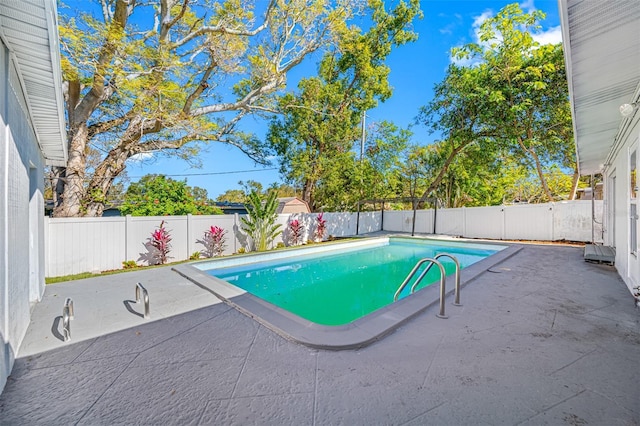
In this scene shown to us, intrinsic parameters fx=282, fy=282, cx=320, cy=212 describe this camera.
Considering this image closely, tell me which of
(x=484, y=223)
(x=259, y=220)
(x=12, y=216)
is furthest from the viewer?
(x=484, y=223)

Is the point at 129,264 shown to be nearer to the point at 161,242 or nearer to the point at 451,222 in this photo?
the point at 161,242

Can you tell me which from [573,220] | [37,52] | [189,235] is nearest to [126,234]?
[189,235]

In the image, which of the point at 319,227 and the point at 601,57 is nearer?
the point at 601,57

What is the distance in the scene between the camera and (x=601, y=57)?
331cm

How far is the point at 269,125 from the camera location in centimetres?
1711

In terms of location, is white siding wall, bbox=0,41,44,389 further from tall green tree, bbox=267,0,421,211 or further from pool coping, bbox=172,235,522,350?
tall green tree, bbox=267,0,421,211

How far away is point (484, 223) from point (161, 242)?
14245 mm

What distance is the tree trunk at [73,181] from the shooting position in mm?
9258

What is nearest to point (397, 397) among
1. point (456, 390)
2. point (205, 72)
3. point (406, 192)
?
point (456, 390)

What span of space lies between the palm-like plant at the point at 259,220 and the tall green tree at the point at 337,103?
4.95 metres

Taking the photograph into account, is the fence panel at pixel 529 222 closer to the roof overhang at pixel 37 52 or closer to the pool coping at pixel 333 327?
the pool coping at pixel 333 327

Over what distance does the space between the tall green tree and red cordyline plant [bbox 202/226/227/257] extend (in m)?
7.02

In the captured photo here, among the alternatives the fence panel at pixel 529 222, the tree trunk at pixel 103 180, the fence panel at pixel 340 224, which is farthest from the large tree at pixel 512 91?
A: the tree trunk at pixel 103 180

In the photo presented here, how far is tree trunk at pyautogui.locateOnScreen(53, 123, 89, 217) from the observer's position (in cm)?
926
